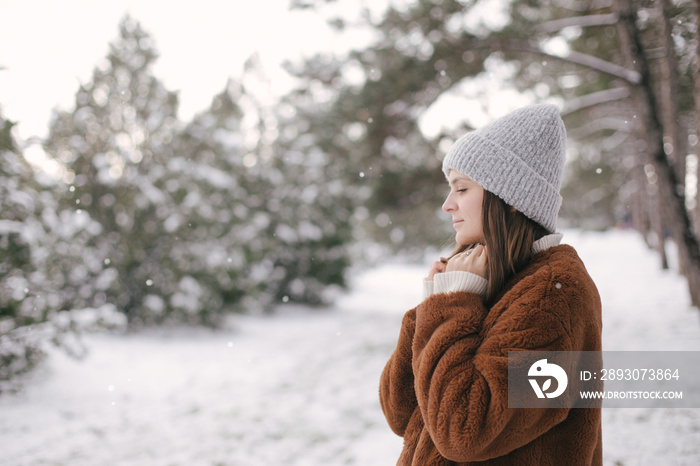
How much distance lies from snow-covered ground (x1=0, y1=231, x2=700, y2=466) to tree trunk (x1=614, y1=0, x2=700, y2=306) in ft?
3.96

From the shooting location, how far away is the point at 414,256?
16.5 meters

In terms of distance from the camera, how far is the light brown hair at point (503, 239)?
52.1 inches

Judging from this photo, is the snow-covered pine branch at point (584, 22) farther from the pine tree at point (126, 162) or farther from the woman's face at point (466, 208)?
the pine tree at point (126, 162)

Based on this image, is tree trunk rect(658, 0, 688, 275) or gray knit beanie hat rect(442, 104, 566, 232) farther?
tree trunk rect(658, 0, 688, 275)

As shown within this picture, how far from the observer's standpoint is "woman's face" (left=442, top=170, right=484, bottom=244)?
1420mm

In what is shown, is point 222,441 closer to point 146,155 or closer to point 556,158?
point 556,158

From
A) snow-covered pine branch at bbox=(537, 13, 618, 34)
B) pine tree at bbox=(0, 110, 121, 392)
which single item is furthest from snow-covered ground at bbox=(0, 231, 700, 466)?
snow-covered pine branch at bbox=(537, 13, 618, 34)

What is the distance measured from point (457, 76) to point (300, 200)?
5.34 m

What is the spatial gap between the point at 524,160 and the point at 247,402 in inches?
188

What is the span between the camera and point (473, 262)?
1.38 meters

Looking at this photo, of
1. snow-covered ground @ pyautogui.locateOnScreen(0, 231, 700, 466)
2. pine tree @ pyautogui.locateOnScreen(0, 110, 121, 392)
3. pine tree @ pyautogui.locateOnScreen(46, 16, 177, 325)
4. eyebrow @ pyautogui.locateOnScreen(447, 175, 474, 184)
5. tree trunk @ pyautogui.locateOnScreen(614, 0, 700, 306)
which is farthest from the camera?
pine tree @ pyautogui.locateOnScreen(46, 16, 177, 325)
